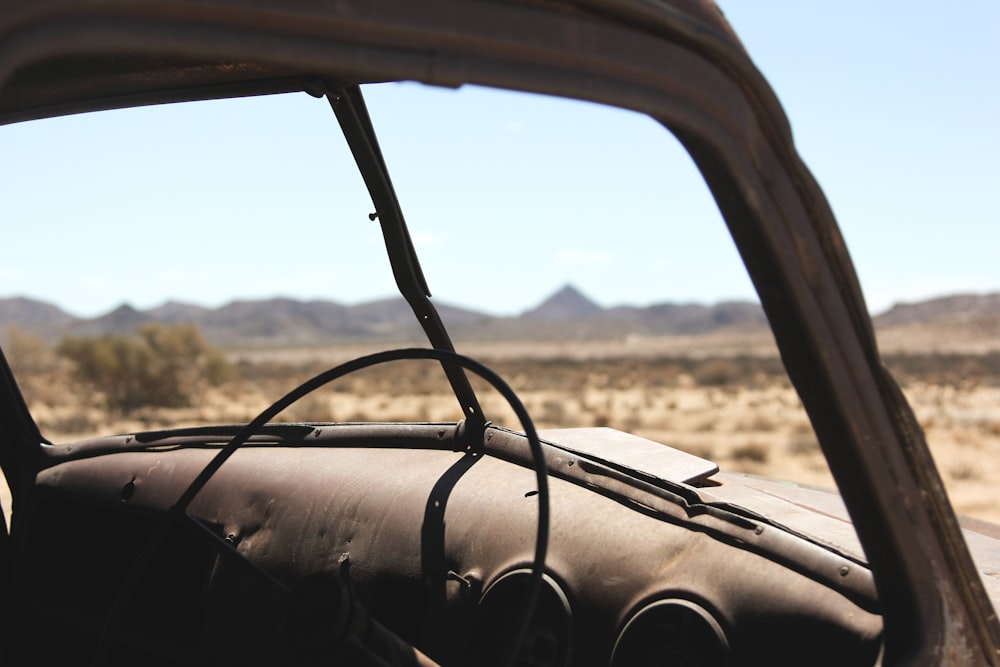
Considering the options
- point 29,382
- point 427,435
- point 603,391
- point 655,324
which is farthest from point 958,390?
point 655,324

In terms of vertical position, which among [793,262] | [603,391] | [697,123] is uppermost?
[697,123]

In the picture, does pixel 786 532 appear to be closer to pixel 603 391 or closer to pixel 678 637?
pixel 678 637

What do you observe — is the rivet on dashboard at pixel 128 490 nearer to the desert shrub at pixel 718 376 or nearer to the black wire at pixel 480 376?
the black wire at pixel 480 376

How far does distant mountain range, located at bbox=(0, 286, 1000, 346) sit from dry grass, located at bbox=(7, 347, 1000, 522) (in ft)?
217

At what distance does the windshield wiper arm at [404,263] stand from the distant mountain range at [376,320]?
362 ft

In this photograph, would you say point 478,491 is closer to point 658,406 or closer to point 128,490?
point 128,490

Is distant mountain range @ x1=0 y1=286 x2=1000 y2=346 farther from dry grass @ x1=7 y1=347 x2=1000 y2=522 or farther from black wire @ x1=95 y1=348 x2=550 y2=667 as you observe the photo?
black wire @ x1=95 y1=348 x2=550 y2=667

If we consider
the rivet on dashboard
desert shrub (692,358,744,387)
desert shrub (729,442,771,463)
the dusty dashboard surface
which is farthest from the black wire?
desert shrub (692,358,744,387)

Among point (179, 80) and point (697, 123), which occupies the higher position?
point (179, 80)

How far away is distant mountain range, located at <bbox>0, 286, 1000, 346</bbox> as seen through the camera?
12912cm

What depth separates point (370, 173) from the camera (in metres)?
2.69

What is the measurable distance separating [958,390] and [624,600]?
40.0 m

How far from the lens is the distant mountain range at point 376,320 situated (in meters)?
129

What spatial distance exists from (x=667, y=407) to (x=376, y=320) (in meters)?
156
